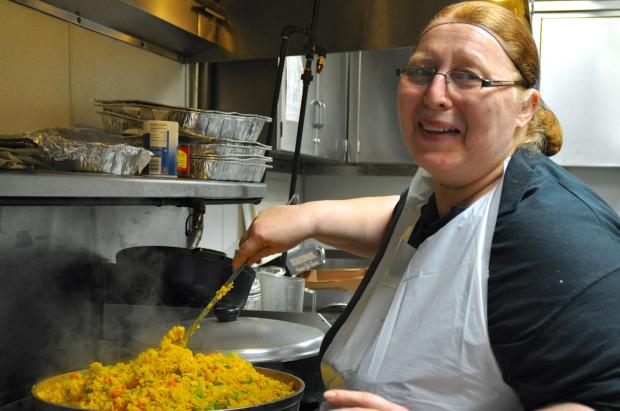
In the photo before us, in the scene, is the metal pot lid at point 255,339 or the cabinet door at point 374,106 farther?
the cabinet door at point 374,106

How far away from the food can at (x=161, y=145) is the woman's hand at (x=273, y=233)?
221 millimetres

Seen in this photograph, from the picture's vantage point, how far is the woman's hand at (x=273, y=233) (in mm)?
1318

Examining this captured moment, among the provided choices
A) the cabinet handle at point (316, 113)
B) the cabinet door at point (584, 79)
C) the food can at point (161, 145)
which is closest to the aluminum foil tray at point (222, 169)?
the food can at point (161, 145)

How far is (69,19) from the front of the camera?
1.47m

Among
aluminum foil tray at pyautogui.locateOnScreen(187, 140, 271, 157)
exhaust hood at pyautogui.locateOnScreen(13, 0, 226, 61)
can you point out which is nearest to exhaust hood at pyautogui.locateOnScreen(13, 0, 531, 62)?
exhaust hood at pyautogui.locateOnScreen(13, 0, 226, 61)

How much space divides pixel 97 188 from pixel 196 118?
19.0 inches

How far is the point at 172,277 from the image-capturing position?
1405mm

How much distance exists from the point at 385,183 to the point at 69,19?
2773mm

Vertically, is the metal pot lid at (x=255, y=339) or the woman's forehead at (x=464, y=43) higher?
the woman's forehead at (x=464, y=43)

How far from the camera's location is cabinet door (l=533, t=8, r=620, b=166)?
3.48 metres

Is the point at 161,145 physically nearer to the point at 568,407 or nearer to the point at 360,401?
the point at 360,401

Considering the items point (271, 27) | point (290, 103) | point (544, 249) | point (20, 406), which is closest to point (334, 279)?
point (290, 103)

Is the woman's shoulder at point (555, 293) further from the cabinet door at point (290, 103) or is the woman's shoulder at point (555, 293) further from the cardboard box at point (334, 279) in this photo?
the cardboard box at point (334, 279)

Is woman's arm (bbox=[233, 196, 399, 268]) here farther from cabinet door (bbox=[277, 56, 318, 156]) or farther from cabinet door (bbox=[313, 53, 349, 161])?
cabinet door (bbox=[313, 53, 349, 161])
